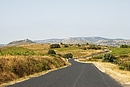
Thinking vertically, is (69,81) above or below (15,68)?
below

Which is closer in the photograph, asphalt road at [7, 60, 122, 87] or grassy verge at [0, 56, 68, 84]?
asphalt road at [7, 60, 122, 87]

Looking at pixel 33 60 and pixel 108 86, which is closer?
pixel 108 86

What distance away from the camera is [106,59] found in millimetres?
99562

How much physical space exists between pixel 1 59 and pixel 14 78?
2.26m

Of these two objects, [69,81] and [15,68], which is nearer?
[69,81]

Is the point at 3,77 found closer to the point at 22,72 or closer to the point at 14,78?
the point at 14,78

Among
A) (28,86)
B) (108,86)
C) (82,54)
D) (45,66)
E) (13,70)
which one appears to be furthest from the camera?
(82,54)

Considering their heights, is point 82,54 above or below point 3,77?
below

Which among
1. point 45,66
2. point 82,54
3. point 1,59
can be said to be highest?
point 1,59

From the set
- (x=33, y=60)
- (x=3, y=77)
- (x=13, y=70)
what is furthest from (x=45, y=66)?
(x=3, y=77)

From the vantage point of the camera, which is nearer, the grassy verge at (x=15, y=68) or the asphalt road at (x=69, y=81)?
the asphalt road at (x=69, y=81)

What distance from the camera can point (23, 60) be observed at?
31.9 m

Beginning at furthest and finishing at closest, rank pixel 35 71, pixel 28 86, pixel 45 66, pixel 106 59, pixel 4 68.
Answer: pixel 106 59 < pixel 45 66 < pixel 35 71 < pixel 4 68 < pixel 28 86

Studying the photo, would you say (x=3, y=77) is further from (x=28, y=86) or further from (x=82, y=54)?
(x=82, y=54)
